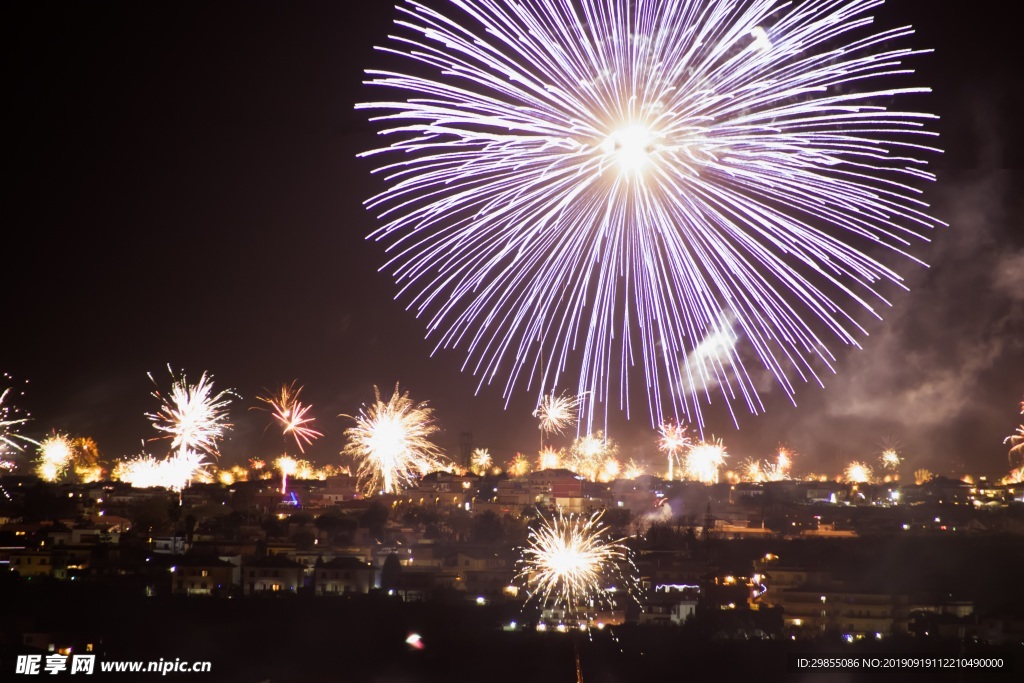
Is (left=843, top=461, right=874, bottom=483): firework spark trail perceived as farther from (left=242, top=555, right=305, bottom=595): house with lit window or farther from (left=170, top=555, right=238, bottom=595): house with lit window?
(left=170, top=555, right=238, bottom=595): house with lit window

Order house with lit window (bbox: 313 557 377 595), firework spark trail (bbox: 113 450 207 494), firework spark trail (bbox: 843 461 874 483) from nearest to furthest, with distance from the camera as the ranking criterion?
house with lit window (bbox: 313 557 377 595) → firework spark trail (bbox: 113 450 207 494) → firework spark trail (bbox: 843 461 874 483)

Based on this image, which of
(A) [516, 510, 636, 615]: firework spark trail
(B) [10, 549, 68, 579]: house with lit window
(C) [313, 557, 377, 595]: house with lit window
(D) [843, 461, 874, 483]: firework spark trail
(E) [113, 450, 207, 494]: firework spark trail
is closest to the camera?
(A) [516, 510, 636, 615]: firework spark trail

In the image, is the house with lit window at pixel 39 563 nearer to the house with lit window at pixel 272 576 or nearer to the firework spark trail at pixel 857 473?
the house with lit window at pixel 272 576

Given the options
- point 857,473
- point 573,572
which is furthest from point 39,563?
point 857,473

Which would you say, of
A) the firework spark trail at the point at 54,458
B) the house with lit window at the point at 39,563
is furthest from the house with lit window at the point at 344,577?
the firework spark trail at the point at 54,458

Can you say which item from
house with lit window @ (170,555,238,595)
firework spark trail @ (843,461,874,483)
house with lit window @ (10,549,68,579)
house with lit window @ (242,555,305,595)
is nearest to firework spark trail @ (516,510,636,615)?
house with lit window @ (242,555,305,595)

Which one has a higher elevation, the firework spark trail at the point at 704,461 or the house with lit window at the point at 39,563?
the firework spark trail at the point at 704,461

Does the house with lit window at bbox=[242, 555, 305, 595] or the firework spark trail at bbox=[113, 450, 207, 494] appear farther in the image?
the firework spark trail at bbox=[113, 450, 207, 494]

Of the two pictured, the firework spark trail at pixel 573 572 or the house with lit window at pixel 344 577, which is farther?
the house with lit window at pixel 344 577

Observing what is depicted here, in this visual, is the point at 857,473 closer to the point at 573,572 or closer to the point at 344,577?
the point at 573,572

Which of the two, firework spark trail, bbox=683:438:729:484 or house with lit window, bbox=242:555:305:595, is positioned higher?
firework spark trail, bbox=683:438:729:484
